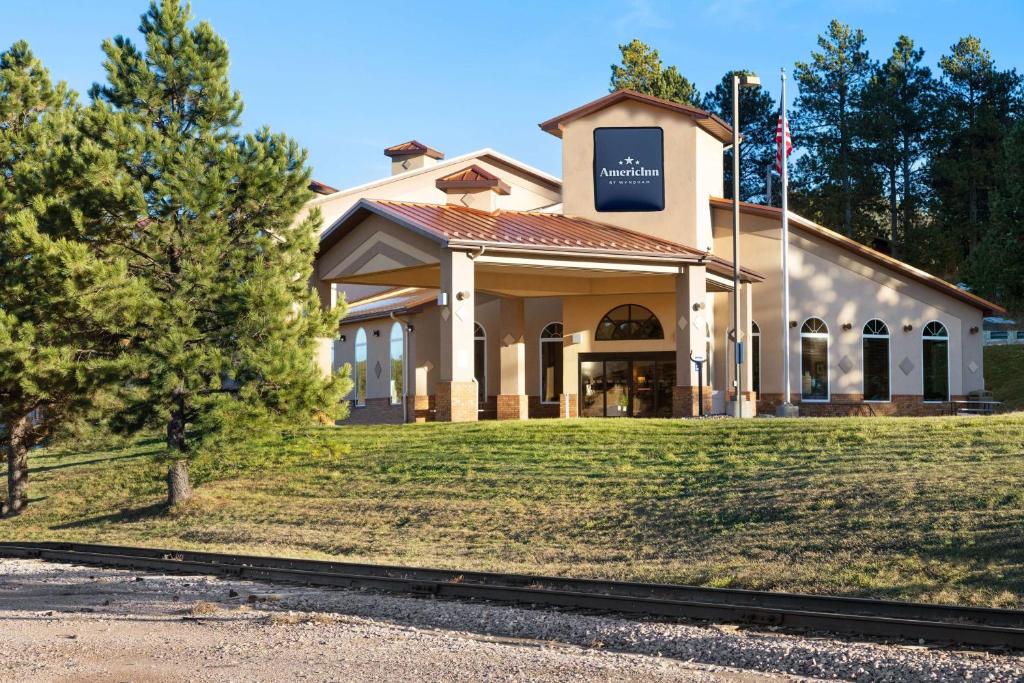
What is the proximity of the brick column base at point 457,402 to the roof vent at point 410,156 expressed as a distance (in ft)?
69.5

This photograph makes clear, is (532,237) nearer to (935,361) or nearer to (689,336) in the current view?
(689,336)

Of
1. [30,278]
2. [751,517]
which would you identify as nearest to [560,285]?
[30,278]

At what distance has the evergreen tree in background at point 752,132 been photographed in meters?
62.0

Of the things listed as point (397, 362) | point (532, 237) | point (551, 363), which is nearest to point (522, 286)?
point (551, 363)

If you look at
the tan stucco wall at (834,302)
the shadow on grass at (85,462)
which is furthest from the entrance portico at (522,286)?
the shadow on grass at (85,462)

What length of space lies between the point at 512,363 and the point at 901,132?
30.3 meters

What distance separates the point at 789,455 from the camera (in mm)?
20078

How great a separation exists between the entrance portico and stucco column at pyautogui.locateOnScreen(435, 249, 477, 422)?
2 cm

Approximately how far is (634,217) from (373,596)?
2143 centimetres

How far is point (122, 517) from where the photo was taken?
23.5 metres

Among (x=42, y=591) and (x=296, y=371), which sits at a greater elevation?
(x=296, y=371)

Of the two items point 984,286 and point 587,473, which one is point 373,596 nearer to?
point 587,473

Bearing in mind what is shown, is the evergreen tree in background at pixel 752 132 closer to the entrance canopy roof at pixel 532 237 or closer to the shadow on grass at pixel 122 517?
the entrance canopy roof at pixel 532 237

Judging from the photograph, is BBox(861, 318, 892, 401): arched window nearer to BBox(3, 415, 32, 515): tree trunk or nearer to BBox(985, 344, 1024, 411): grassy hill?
BBox(985, 344, 1024, 411): grassy hill
